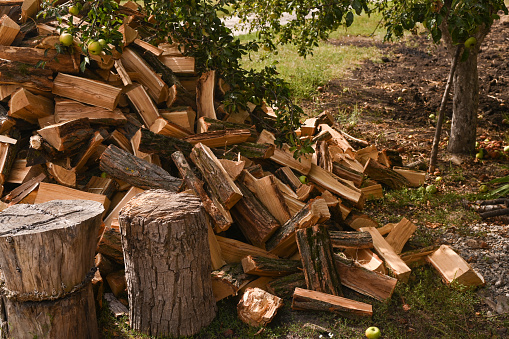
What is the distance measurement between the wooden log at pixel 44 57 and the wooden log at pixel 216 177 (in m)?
1.39

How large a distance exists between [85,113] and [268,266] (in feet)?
6.70

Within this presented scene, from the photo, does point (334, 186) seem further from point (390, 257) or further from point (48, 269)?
point (48, 269)

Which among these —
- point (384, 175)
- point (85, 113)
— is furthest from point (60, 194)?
point (384, 175)

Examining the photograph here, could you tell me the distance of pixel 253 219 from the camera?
12.0ft

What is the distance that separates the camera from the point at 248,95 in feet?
15.5

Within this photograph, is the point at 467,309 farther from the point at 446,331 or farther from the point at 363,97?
the point at 363,97

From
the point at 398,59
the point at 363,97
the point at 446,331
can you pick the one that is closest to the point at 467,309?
the point at 446,331

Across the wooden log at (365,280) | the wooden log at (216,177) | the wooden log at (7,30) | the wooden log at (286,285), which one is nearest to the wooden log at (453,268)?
the wooden log at (365,280)

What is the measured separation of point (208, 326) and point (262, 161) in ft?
6.11

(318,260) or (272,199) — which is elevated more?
(272,199)

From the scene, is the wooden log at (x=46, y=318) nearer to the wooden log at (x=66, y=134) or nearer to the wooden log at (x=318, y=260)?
the wooden log at (x=66, y=134)

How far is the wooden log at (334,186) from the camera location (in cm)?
445

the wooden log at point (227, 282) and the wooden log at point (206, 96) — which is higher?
the wooden log at point (206, 96)

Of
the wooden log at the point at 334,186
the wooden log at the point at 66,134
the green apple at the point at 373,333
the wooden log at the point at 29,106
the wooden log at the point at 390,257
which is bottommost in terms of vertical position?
the green apple at the point at 373,333
